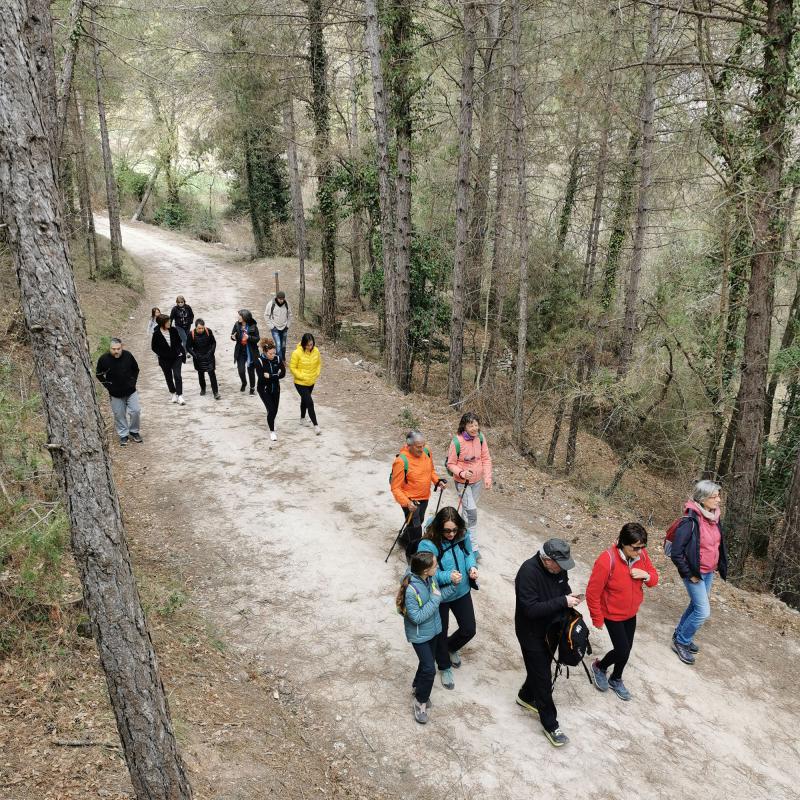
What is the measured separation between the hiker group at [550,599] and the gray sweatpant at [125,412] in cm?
577

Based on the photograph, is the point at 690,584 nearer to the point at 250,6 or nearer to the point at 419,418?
the point at 419,418

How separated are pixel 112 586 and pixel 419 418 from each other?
936 centimetres

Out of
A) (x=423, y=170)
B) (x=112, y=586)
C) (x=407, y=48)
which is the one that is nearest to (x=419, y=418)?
(x=407, y=48)

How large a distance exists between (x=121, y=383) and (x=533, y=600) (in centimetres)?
773

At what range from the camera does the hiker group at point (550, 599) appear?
474cm

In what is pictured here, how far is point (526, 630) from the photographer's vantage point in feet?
15.9

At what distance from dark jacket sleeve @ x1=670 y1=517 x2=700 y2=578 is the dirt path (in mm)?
1096

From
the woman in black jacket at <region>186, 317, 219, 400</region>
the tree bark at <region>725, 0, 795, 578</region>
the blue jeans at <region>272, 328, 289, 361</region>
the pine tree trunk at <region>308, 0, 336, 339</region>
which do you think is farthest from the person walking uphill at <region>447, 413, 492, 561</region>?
the pine tree trunk at <region>308, 0, 336, 339</region>

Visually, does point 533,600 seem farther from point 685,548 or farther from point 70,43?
point 70,43

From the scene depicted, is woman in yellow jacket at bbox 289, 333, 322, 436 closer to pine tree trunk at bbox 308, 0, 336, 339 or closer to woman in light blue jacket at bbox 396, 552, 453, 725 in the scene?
woman in light blue jacket at bbox 396, 552, 453, 725

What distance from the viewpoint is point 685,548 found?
5.98 metres

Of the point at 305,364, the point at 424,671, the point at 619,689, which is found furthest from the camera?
the point at 305,364

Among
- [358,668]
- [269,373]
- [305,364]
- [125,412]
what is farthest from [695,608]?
[125,412]

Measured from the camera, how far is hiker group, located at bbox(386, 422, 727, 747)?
4738 mm
